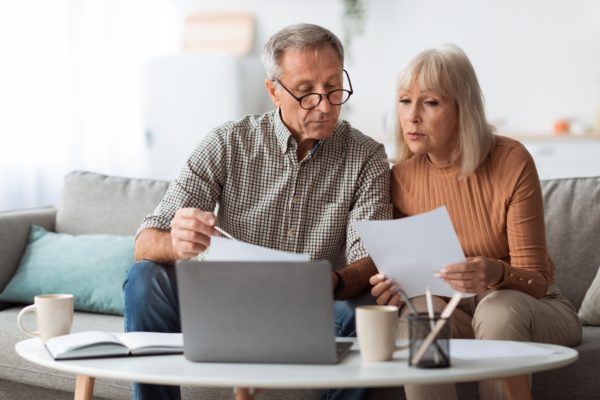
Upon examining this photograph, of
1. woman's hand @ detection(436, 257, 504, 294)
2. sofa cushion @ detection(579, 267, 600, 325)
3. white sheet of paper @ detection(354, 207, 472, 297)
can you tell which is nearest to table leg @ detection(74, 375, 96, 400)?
white sheet of paper @ detection(354, 207, 472, 297)

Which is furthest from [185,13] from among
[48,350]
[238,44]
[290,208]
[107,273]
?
[48,350]

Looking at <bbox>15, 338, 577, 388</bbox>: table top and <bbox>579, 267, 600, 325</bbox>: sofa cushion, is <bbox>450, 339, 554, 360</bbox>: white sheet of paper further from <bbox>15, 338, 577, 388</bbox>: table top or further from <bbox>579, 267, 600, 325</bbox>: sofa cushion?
<bbox>579, 267, 600, 325</bbox>: sofa cushion

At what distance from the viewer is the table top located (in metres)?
1.37

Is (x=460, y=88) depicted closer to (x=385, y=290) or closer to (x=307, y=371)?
(x=385, y=290)

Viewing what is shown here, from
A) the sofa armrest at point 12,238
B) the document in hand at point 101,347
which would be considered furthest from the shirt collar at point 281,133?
the sofa armrest at point 12,238

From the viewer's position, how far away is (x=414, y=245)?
1.77 meters

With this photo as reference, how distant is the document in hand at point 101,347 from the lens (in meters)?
1.59

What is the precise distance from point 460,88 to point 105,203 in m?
1.36

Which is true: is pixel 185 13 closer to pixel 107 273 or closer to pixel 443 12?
pixel 443 12

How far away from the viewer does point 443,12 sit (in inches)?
206

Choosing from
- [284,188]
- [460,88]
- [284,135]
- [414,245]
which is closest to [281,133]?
[284,135]

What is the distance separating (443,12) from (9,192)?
102 inches

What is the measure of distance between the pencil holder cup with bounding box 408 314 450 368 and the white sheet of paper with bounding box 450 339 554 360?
0.09 meters

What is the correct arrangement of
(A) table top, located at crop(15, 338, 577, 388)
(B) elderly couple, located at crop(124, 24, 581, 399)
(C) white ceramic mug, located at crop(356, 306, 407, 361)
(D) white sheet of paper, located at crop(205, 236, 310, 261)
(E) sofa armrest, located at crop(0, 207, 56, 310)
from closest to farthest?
(A) table top, located at crop(15, 338, 577, 388), (C) white ceramic mug, located at crop(356, 306, 407, 361), (D) white sheet of paper, located at crop(205, 236, 310, 261), (B) elderly couple, located at crop(124, 24, 581, 399), (E) sofa armrest, located at crop(0, 207, 56, 310)
